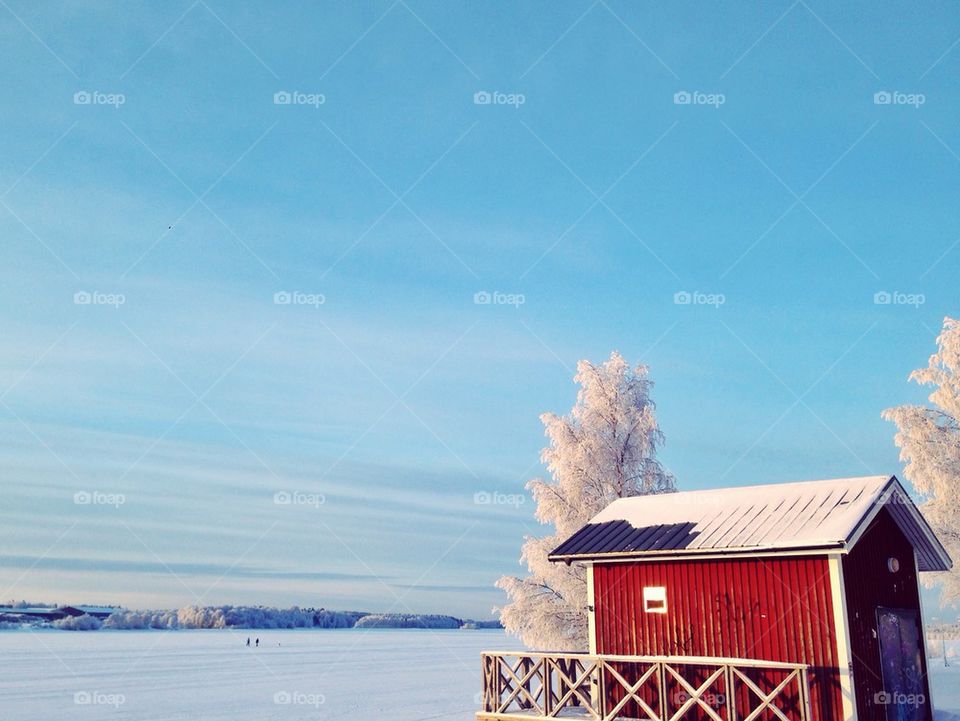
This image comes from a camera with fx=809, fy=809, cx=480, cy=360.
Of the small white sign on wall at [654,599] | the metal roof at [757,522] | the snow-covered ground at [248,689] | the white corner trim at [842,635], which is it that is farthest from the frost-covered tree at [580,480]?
the white corner trim at [842,635]

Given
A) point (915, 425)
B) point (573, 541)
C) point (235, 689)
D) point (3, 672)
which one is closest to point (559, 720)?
point (573, 541)

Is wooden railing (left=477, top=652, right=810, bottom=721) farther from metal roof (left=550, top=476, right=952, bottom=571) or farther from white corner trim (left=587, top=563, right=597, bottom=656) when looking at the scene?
metal roof (left=550, top=476, right=952, bottom=571)

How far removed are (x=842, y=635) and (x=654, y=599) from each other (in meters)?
3.72

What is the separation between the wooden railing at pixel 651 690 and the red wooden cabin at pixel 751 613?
31 millimetres

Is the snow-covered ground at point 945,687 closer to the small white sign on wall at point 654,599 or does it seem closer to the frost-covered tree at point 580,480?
the small white sign on wall at point 654,599

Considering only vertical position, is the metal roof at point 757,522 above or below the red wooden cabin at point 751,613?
above

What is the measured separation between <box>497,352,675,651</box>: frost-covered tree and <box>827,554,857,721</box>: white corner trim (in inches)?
470

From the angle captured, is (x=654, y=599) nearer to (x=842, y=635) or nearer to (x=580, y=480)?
(x=842, y=635)

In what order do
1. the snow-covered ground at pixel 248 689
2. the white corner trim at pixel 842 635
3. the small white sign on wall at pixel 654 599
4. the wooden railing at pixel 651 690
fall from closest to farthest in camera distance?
the white corner trim at pixel 842 635
the wooden railing at pixel 651 690
the small white sign on wall at pixel 654 599
the snow-covered ground at pixel 248 689

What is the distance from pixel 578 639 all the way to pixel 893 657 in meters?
11.2

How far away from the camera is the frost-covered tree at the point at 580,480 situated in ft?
85.1

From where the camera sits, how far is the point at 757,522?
53.7ft

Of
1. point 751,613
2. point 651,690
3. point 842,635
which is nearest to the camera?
point 842,635

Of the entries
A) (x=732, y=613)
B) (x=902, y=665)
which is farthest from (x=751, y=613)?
(x=902, y=665)
